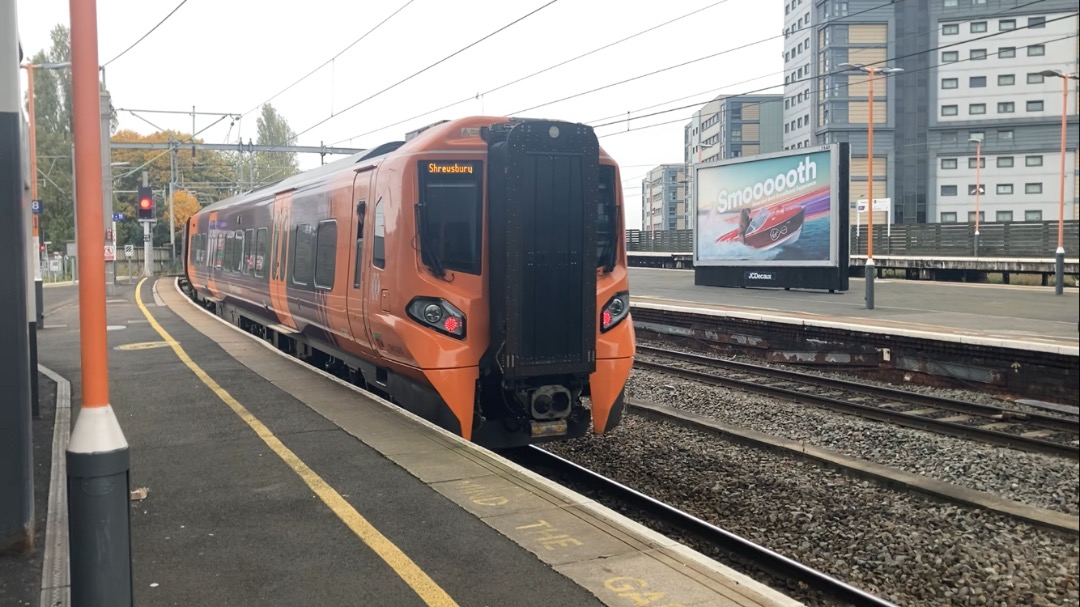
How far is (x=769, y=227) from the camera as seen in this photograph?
23453mm

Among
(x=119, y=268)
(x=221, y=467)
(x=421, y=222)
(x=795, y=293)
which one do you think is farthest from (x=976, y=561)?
(x=119, y=268)

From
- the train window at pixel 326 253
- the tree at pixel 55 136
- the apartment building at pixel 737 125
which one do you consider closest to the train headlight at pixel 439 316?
the train window at pixel 326 253

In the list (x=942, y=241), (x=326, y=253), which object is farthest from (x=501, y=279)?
(x=942, y=241)

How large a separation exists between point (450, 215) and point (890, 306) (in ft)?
45.6

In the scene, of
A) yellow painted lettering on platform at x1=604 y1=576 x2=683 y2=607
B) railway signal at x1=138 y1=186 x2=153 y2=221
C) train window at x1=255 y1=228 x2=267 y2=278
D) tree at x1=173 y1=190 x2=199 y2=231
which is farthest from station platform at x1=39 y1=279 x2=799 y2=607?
tree at x1=173 y1=190 x2=199 y2=231

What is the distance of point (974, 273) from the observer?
24594mm

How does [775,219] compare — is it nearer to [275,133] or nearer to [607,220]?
[607,220]

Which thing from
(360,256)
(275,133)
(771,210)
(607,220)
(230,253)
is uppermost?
(275,133)

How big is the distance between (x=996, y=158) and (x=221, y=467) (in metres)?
5.88

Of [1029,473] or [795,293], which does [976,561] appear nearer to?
[1029,473]

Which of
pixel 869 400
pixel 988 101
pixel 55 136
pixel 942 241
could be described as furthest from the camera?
pixel 55 136

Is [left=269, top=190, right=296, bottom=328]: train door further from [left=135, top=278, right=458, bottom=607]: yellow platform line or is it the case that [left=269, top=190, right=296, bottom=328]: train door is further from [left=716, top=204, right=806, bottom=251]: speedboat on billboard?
[left=716, top=204, right=806, bottom=251]: speedboat on billboard

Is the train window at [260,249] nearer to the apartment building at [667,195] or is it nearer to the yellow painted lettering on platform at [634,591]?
the yellow painted lettering on platform at [634,591]

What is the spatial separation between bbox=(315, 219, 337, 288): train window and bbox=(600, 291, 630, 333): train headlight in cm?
343
